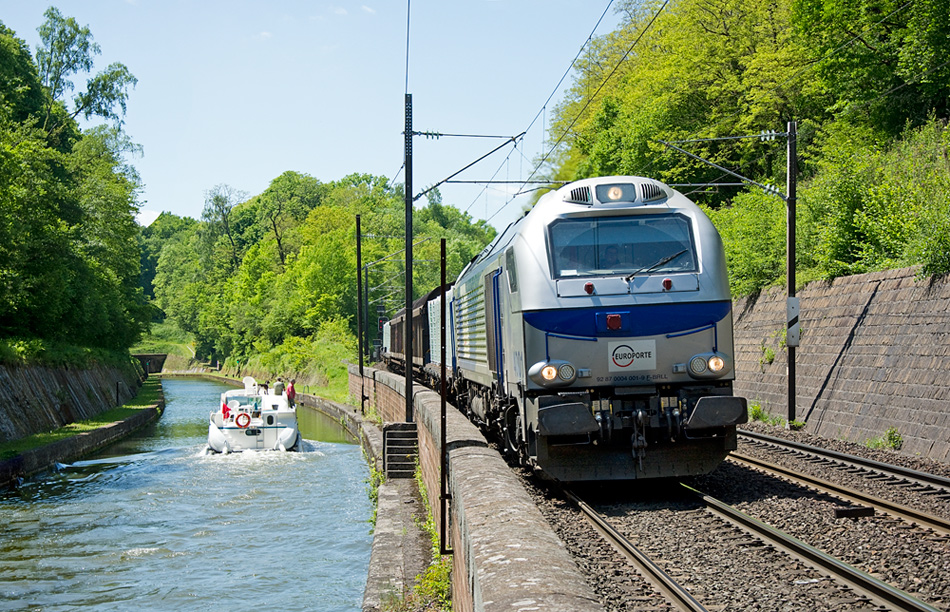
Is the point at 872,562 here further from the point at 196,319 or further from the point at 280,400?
the point at 196,319

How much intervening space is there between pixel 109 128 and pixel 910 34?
49.3 m

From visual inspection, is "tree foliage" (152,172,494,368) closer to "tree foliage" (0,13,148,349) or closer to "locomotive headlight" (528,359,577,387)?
"tree foliage" (0,13,148,349)

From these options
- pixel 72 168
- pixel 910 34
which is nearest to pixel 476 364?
pixel 910 34

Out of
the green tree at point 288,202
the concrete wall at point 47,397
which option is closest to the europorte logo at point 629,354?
the concrete wall at point 47,397

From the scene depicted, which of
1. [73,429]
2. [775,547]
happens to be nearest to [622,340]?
[775,547]

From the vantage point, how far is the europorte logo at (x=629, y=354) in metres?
9.30

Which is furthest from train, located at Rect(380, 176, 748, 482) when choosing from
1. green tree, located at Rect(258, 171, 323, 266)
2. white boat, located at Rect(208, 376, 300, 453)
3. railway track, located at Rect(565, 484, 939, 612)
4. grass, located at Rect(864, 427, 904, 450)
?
green tree, located at Rect(258, 171, 323, 266)

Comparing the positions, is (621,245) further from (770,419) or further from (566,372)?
(770,419)

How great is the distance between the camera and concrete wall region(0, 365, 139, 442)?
24656 millimetres

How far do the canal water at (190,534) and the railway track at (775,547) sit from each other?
17.9 feet

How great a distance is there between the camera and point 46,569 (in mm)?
14219

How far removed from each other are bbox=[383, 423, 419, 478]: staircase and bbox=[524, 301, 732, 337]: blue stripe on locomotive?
8.83 m

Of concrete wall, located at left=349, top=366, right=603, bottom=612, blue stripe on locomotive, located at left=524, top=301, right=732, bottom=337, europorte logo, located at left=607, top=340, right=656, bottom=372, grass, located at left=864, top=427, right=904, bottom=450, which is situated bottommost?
grass, located at left=864, top=427, right=904, bottom=450

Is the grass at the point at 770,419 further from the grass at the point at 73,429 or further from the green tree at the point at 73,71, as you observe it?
the green tree at the point at 73,71
